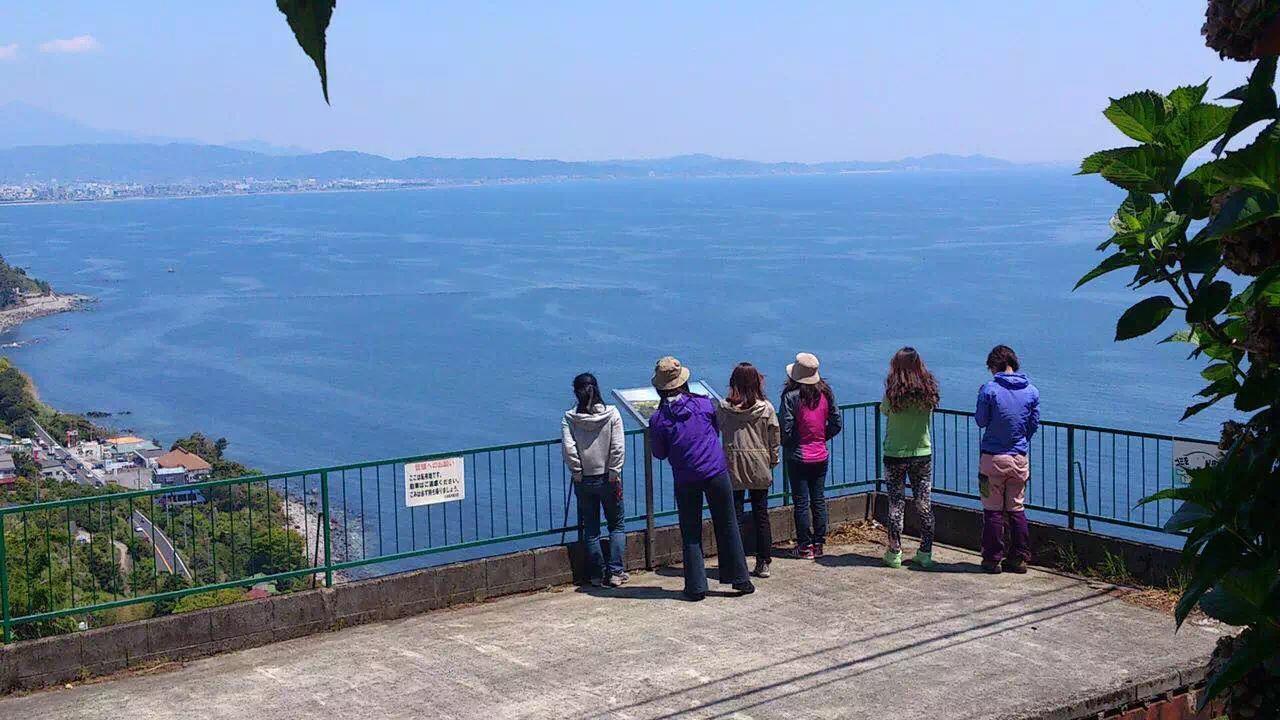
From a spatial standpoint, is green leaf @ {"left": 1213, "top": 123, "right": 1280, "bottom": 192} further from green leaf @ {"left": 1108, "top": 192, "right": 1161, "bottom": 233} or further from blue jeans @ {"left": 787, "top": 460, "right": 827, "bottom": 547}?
blue jeans @ {"left": 787, "top": 460, "right": 827, "bottom": 547}

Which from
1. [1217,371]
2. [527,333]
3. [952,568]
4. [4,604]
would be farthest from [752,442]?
[527,333]

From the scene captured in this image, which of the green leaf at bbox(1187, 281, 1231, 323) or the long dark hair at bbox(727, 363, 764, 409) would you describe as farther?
the long dark hair at bbox(727, 363, 764, 409)

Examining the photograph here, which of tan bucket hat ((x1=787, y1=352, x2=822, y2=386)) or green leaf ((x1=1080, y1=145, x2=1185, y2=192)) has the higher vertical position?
green leaf ((x1=1080, y1=145, x2=1185, y2=192))

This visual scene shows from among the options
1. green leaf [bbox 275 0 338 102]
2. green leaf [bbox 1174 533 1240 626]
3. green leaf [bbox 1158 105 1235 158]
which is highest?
green leaf [bbox 275 0 338 102]

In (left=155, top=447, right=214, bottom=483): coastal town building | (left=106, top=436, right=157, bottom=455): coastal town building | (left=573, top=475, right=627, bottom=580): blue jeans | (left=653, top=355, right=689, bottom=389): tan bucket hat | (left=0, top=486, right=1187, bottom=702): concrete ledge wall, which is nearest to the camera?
(left=0, top=486, right=1187, bottom=702): concrete ledge wall

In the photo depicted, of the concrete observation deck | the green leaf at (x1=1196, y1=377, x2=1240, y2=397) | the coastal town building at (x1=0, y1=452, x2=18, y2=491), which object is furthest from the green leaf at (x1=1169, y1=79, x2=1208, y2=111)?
the coastal town building at (x1=0, y1=452, x2=18, y2=491)

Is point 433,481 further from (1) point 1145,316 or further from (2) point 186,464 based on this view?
(2) point 186,464

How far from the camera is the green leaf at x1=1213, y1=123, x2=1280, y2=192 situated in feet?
5.73

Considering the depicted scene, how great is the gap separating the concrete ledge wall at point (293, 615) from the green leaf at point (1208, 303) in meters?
8.30

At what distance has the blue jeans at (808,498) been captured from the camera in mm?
11273

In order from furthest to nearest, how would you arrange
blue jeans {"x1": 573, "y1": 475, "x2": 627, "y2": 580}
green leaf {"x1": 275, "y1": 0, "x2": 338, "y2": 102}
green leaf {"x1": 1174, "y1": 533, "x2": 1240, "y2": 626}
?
blue jeans {"x1": 573, "y1": 475, "x2": 627, "y2": 580}, green leaf {"x1": 1174, "y1": 533, "x2": 1240, "y2": 626}, green leaf {"x1": 275, "y1": 0, "x2": 338, "y2": 102}

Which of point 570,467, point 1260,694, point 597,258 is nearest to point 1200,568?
point 1260,694

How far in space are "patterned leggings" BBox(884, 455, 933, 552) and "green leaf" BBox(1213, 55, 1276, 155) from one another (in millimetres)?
9308

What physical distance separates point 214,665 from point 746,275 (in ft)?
357
